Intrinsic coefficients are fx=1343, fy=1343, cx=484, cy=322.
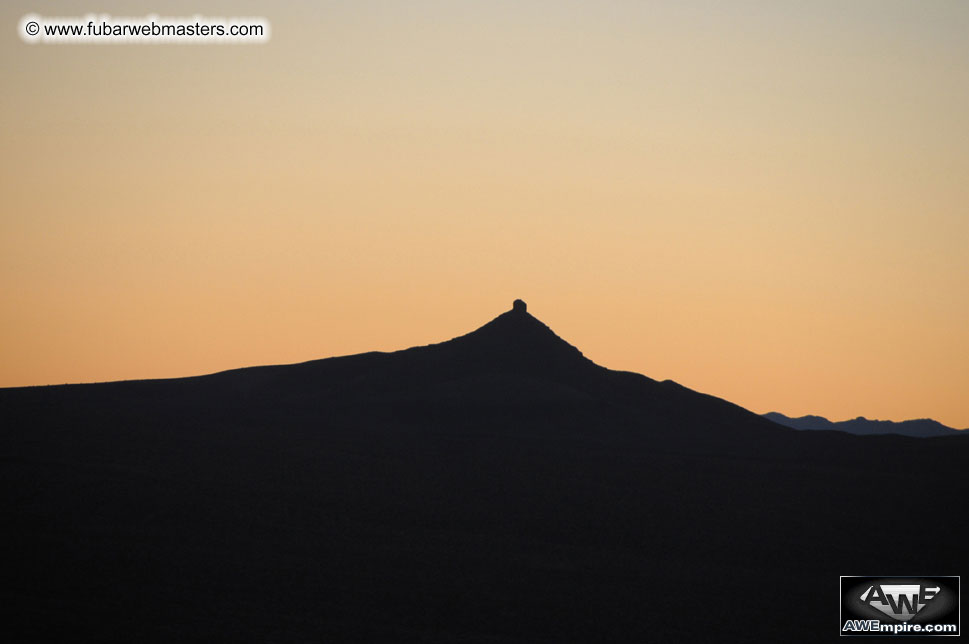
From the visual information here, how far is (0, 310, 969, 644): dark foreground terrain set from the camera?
63.4m

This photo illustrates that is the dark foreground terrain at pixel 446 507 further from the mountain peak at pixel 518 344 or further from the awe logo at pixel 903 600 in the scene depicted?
the awe logo at pixel 903 600

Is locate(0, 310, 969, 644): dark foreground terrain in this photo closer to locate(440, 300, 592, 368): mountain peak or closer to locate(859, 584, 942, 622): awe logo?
locate(440, 300, 592, 368): mountain peak

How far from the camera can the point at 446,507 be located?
80125 millimetres

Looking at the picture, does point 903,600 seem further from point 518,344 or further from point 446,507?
point 518,344

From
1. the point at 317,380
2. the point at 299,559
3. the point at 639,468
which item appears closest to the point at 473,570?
the point at 299,559

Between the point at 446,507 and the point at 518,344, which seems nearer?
the point at 446,507

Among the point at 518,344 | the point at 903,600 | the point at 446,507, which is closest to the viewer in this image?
the point at 903,600

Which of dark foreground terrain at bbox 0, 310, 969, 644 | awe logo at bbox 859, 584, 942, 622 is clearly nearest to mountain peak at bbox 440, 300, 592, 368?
dark foreground terrain at bbox 0, 310, 969, 644

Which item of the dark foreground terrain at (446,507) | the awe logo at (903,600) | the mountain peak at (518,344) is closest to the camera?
the awe logo at (903,600)

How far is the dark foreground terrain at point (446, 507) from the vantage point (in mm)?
63438

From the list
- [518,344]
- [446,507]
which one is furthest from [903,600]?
[518,344]

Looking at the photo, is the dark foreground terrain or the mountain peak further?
the mountain peak

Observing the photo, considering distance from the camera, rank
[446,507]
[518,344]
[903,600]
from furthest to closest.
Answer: [518,344], [446,507], [903,600]

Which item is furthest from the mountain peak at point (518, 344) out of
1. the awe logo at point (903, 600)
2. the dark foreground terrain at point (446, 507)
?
the awe logo at point (903, 600)
